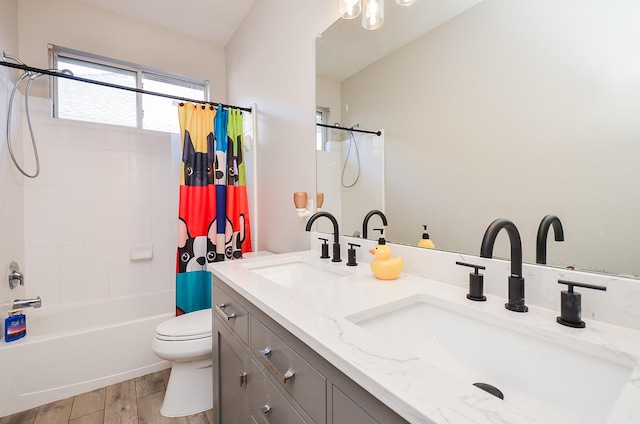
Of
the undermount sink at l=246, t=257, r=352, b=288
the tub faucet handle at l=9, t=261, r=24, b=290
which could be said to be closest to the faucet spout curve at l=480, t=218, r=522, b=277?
the undermount sink at l=246, t=257, r=352, b=288

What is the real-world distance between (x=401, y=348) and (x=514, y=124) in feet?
2.28

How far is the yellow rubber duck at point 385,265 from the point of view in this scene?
38.3 inches

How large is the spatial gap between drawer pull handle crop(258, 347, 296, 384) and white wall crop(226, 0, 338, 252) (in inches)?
36.4

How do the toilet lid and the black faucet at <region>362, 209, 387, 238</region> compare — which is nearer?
the black faucet at <region>362, 209, 387, 238</region>

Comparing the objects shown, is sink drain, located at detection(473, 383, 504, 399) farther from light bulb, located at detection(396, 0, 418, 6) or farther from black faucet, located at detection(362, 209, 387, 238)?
light bulb, located at detection(396, 0, 418, 6)

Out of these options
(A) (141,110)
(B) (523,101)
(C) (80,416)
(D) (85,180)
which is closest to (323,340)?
(B) (523,101)

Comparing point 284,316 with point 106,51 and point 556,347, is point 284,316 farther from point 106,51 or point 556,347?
point 106,51

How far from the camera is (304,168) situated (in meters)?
1.72

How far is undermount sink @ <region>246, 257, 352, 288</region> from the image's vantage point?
1260 mm

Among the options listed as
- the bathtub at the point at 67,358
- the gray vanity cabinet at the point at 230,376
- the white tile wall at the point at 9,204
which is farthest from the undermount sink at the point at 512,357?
the white tile wall at the point at 9,204

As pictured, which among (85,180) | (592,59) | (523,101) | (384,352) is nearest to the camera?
(384,352)

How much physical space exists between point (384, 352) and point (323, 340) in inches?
4.7

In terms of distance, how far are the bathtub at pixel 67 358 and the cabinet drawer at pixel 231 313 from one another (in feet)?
3.55

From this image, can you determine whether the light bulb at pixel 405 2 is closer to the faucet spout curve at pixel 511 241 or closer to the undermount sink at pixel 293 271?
the faucet spout curve at pixel 511 241
